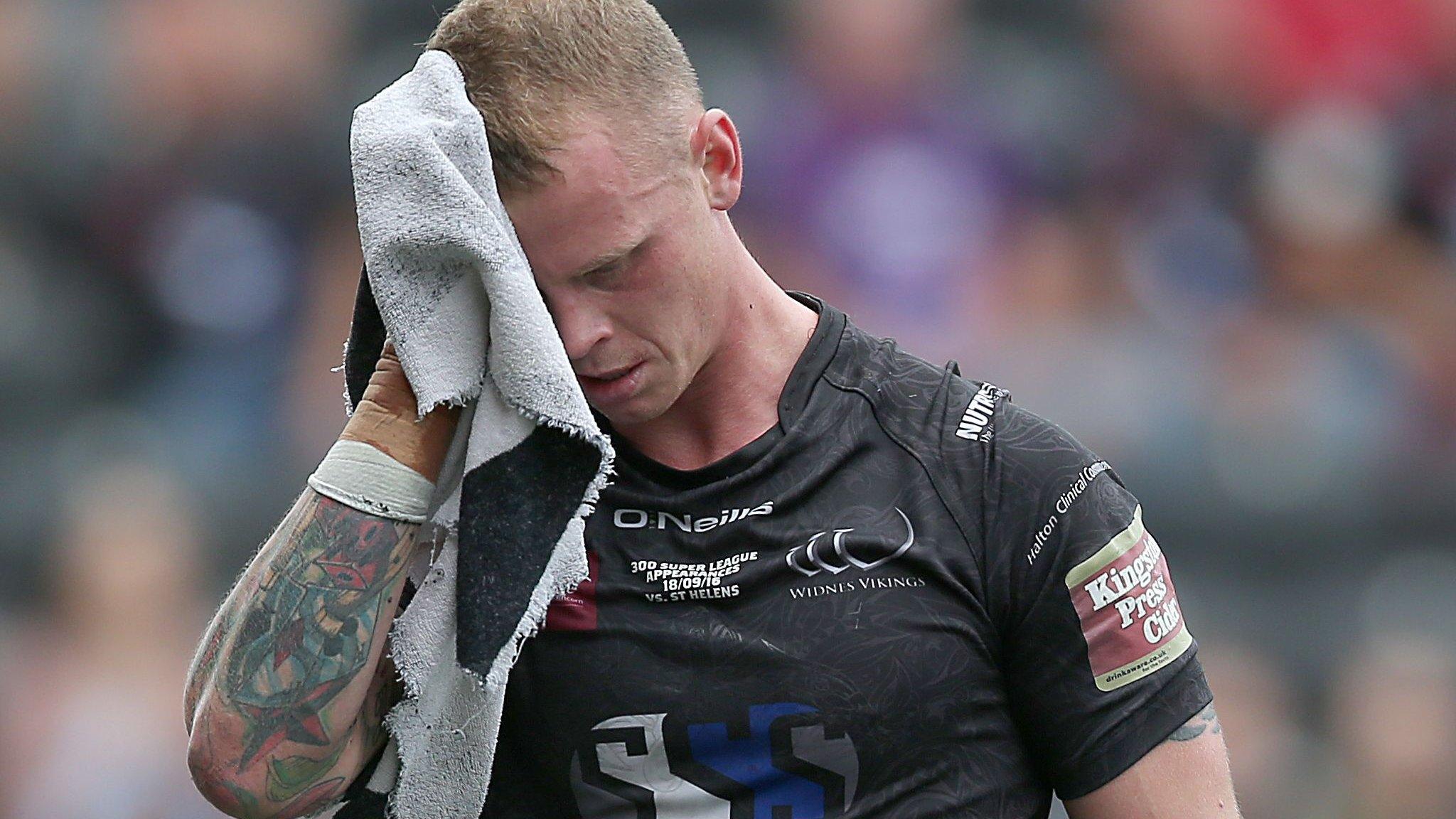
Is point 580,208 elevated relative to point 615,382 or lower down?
elevated

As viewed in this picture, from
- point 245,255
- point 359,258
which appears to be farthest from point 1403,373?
point 245,255

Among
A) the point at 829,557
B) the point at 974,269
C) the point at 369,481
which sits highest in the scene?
the point at 369,481

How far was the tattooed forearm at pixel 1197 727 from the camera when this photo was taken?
1.77m

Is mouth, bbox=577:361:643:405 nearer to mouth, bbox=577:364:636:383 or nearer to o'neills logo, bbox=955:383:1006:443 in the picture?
mouth, bbox=577:364:636:383

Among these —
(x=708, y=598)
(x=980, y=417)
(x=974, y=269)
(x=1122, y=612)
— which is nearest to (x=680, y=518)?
(x=708, y=598)

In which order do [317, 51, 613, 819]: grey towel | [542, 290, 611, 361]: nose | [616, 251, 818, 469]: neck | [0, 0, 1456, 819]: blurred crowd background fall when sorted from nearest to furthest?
1. [317, 51, 613, 819]: grey towel
2. [542, 290, 611, 361]: nose
3. [616, 251, 818, 469]: neck
4. [0, 0, 1456, 819]: blurred crowd background

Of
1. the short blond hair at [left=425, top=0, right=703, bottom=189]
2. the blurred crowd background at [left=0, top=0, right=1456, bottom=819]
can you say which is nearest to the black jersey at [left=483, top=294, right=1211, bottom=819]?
the short blond hair at [left=425, top=0, right=703, bottom=189]

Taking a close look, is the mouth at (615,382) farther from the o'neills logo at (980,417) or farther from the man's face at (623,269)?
the o'neills logo at (980,417)

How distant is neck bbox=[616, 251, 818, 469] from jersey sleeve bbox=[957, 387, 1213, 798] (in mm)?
255

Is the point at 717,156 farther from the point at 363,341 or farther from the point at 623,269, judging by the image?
the point at 363,341

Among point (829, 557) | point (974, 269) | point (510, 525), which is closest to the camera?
point (510, 525)

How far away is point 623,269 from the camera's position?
1.76 m

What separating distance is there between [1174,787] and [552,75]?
3.15 ft

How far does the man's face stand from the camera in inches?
67.8
